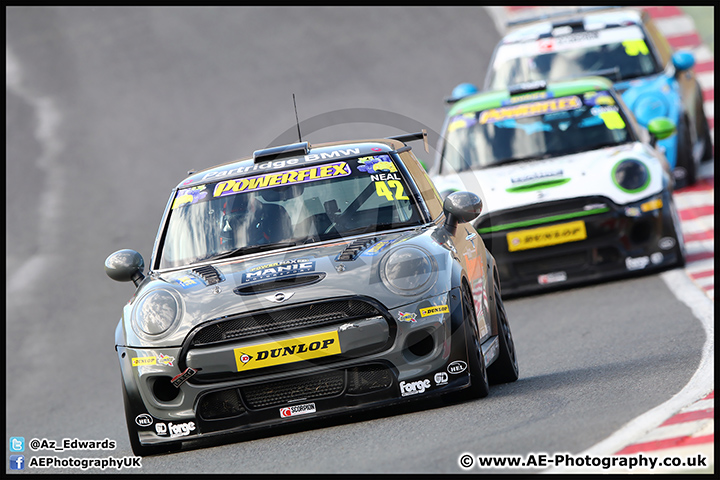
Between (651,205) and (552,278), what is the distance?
1.14 metres

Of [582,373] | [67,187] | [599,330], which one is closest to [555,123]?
[599,330]

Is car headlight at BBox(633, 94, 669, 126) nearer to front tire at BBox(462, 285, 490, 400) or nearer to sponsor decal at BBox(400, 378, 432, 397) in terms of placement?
front tire at BBox(462, 285, 490, 400)

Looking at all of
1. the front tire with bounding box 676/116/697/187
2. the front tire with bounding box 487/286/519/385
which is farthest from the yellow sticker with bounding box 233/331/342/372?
the front tire with bounding box 676/116/697/187

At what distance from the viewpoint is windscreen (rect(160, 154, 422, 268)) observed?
6977 mm

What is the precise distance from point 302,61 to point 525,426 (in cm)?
1960

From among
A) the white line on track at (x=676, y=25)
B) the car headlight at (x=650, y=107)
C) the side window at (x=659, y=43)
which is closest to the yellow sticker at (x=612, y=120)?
the car headlight at (x=650, y=107)

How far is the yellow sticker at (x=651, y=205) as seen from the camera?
11.0 m

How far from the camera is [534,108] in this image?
39.9 ft

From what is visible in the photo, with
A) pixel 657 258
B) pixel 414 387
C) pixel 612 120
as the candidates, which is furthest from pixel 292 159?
pixel 612 120

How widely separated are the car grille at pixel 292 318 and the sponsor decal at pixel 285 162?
63.0 inches

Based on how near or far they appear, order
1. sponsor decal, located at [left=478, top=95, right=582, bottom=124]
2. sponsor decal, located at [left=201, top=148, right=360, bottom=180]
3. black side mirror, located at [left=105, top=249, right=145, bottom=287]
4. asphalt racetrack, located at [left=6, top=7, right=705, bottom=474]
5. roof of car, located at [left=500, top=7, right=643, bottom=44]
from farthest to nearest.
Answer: roof of car, located at [left=500, top=7, right=643, bottom=44] < sponsor decal, located at [left=478, top=95, right=582, bottom=124] < sponsor decal, located at [left=201, top=148, right=360, bottom=180] < black side mirror, located at [left=105, top=249, right=145, bottom=287] < asphalt racetrack, located at [left=6, top=7, right=705, bottom=474]

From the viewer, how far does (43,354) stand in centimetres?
1188
